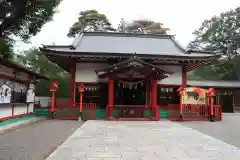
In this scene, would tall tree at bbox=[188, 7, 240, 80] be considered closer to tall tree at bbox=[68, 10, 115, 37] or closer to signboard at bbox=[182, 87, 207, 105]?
tall tree at bbox=[68, 10, 115, 37]

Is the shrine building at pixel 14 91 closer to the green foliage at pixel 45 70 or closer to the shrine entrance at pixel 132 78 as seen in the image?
the shrine entrance at pixel 132 78

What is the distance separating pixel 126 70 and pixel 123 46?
3.92 metres

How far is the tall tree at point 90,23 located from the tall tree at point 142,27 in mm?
4577

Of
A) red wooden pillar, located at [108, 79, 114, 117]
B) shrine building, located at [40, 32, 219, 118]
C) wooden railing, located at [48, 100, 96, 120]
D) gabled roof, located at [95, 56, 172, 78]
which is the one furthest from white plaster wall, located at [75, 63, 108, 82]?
wooden railing, located at [48, 100, 96, 120]

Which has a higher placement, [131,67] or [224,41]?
[224,41]

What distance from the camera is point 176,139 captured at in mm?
7254

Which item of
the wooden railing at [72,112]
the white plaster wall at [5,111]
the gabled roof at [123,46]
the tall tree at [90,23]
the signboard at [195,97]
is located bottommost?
the wooden railing at [72,112]

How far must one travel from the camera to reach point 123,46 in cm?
1639

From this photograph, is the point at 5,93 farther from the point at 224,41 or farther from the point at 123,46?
the point at 224,41

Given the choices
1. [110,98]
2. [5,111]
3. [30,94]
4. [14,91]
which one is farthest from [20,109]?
[110,98]

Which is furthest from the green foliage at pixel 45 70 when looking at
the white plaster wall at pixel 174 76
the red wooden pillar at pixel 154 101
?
the red wooden pillar at pixel 154 101

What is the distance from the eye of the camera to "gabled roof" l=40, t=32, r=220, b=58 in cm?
1400

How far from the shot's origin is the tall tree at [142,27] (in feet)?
124

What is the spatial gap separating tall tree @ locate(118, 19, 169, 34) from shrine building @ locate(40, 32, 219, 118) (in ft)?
72.0
